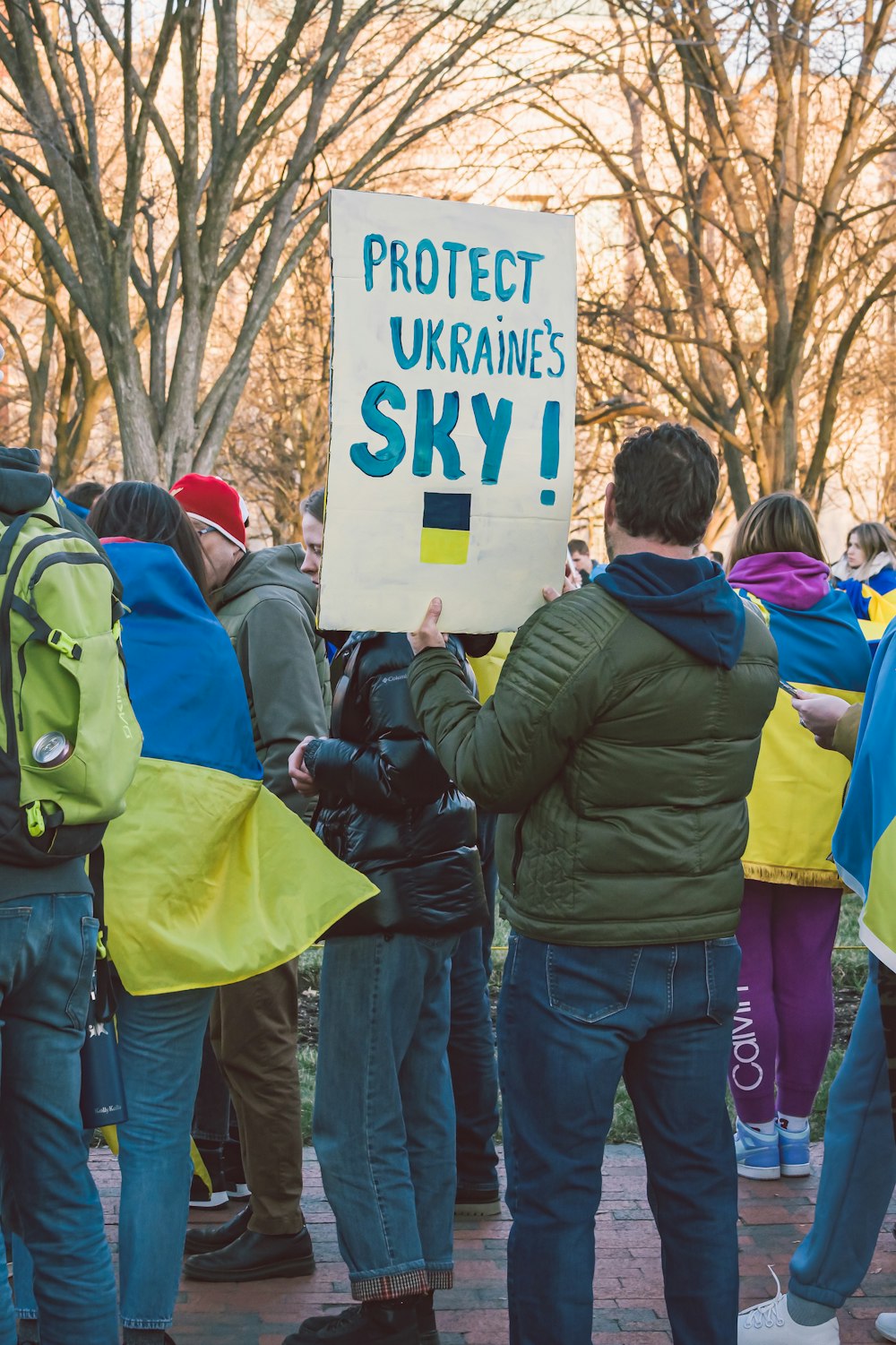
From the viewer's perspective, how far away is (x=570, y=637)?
2.79 meters

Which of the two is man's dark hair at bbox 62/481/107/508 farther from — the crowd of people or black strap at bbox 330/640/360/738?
black strap at bbox 330/640/360/738

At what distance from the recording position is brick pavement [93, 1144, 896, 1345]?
12.2 ft

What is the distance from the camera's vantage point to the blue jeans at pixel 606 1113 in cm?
286

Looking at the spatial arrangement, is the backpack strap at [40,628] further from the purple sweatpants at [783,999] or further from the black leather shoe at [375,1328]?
the purple sweatpants at [783,999]

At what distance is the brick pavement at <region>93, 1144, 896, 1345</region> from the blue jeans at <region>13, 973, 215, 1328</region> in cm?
37

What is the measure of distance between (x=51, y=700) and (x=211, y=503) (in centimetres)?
157

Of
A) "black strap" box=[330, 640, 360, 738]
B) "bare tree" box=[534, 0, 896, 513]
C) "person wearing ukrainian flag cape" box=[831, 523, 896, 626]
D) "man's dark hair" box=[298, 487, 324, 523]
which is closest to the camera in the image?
"black strap" box=[330, 640, 360, 738]

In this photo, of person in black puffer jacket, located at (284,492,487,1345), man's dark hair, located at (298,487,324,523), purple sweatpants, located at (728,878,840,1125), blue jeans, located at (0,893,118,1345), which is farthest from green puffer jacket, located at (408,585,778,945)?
purple sweatpants, located at (728,878,840,1125)

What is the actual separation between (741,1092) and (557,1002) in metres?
2.14

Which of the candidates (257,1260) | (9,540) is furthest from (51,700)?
(257,1260)

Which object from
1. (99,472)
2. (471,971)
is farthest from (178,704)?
(99,472)

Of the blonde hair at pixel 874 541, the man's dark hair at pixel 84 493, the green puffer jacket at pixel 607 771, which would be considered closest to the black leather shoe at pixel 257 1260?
the green puffer jacket at pixel 607 771

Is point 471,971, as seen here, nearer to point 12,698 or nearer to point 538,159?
point 12,698

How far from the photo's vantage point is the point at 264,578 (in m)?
4.16
